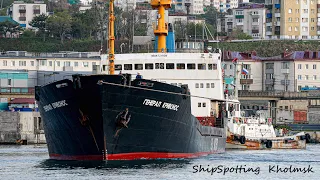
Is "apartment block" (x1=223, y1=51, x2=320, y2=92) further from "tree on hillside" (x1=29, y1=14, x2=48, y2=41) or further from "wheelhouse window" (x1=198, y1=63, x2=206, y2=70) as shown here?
"wheelhouse window" (x1=198, y1=63, x2=206, y2=70)

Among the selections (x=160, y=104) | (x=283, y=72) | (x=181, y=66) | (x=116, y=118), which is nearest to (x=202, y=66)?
(x=181, y=66)

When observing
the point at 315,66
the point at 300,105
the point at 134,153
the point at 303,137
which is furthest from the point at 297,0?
the point at 134,153

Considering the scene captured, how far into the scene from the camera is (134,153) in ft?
201

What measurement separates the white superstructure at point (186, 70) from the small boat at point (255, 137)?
1248 centimetres

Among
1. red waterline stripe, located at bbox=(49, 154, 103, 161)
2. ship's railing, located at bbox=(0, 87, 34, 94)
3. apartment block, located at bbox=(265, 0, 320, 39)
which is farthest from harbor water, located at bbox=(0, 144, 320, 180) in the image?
apartment block, located at bbox=(265, 0, 320, 39)

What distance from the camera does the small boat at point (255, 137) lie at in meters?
86.4

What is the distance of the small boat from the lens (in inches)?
3403

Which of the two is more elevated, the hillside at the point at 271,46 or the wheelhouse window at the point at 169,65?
the hillside at the point at 271,46

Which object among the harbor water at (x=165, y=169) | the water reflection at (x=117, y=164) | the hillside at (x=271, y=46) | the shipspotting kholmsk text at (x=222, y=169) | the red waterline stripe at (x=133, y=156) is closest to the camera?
the harbor water at (x=165, y=169)

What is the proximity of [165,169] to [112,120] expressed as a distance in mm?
4641

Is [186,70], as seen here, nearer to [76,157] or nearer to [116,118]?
[76,157]

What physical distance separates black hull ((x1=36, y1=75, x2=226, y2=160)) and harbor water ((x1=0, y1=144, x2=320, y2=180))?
2.87 feet

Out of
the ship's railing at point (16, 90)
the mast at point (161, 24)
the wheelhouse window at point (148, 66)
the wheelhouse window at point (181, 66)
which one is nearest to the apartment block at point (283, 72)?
the ship's railing at point (16, 90)

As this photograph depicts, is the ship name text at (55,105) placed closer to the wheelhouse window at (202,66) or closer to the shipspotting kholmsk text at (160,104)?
the shipspotting kholmsk text at (160,104)
